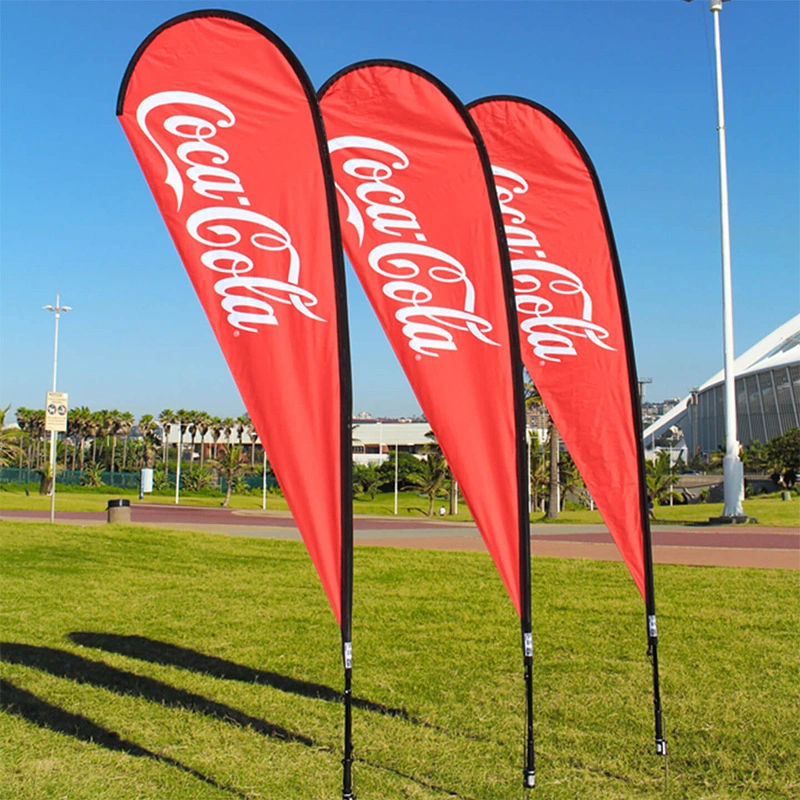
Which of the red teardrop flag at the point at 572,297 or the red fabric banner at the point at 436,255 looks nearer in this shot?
the red fabric banner at the point at 436,255

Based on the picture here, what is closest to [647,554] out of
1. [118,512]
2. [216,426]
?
[118,512]

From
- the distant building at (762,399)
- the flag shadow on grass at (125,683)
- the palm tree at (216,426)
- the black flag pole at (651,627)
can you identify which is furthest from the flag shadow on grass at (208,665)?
the palm tree at (216,426)

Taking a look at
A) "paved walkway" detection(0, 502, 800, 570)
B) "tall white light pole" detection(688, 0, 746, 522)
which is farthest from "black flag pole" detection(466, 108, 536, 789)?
"tall white light pole" detection(688, 0, 746, 522)

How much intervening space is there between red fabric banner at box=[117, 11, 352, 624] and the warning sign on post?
67.1 feet

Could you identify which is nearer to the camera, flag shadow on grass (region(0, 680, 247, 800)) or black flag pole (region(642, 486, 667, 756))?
flag shadow on grass (region(0, 680, 247, 800))

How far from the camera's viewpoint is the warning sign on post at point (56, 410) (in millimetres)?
24328

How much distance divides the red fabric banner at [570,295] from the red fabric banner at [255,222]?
202 cm

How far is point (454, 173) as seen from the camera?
624cm

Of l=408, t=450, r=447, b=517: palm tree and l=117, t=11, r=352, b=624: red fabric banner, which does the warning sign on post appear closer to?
l=117, t=11, r=352, b=624: red fabric banner

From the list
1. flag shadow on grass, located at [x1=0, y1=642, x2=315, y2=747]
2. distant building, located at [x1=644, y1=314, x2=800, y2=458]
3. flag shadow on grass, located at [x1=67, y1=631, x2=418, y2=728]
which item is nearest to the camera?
flag shadow on grass, located at [x1=0, y1=642, x2=315, y2=747]

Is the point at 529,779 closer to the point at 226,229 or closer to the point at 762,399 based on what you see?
the point at 226,229

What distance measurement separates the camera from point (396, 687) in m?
7.97

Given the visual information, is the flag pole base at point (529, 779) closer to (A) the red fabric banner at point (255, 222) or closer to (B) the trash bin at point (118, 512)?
(A) the red fabric banner at point (255, 222)

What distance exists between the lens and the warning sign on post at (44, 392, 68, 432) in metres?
24.3
